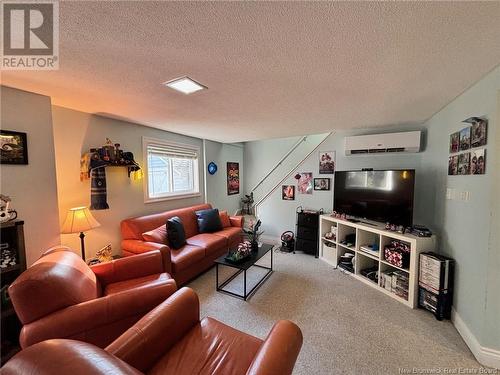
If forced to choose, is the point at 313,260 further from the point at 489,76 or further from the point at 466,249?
the point at 489,76

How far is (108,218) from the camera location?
8.95 feet

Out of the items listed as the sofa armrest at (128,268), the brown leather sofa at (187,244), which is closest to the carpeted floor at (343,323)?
the brown leather sofa at (187,244)

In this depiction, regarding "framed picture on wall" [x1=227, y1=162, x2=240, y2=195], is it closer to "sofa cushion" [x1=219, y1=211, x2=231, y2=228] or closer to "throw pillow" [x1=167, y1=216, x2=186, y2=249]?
"sofa cushion" [x1=219, y1=211, x2=231, y2=228]

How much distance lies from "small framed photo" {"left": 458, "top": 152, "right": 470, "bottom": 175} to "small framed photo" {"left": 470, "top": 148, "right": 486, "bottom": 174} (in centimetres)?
7

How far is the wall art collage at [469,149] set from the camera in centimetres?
163

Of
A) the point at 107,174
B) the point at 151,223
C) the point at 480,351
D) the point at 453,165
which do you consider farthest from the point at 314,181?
the point at 107,174

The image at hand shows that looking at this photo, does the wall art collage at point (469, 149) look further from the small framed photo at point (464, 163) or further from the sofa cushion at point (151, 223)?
the sofa cushion at point (151, 223)

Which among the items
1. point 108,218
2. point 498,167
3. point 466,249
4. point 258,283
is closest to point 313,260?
point 258,283

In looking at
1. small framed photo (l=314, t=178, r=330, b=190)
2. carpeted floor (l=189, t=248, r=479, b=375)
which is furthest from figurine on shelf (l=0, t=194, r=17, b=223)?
small framed photo (l=314, t=178, r=330, b=190)

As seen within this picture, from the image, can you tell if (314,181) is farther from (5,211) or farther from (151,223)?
(5,211)

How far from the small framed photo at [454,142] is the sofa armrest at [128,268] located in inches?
128

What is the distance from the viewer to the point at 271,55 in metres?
1.30

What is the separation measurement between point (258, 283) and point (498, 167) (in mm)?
2561

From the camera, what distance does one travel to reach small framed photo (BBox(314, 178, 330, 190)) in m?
3.84
